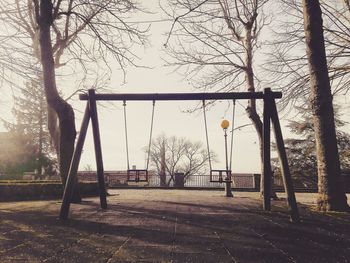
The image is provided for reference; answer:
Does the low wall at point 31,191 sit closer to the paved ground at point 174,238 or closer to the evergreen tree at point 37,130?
the paved ground at point 174,238

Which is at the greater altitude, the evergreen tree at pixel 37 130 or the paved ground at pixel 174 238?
the evergreen tree at pixel 37 130

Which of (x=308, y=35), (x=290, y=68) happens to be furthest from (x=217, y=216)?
(x=290, y=68)

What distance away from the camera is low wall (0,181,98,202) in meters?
13.5

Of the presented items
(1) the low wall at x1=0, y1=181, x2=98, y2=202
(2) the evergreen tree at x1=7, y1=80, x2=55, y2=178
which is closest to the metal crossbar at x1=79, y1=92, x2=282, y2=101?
(1) the low wall at x1=0, y1=181, x2=98, y2=202

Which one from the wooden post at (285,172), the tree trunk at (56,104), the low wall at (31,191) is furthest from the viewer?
the low wall at (31,191)

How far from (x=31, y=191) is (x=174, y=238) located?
1146 centimetres

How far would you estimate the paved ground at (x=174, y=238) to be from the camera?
3.68m

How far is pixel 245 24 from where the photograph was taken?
585 inches

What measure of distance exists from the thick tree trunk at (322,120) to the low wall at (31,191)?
9.22 meters

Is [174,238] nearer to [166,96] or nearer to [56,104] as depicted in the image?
[166,96]

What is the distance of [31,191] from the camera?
14188 millimetres

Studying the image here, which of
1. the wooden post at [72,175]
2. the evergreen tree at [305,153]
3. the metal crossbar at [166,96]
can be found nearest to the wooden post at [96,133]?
the metal crossbar at [166,96]

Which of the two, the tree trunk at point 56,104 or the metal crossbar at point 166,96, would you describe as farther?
the tree trunk at point 56,104

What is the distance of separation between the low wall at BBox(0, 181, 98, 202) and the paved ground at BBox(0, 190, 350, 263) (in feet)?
25.0
